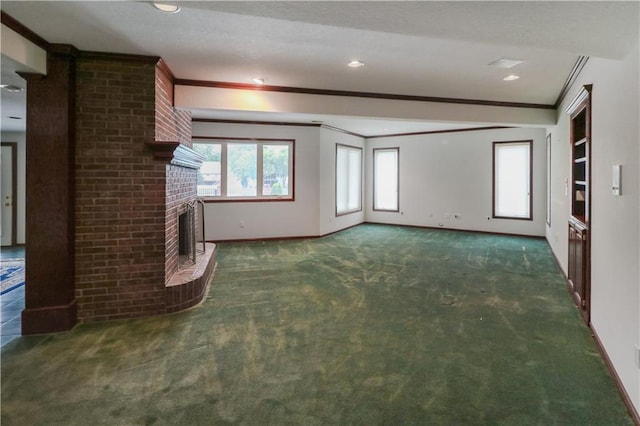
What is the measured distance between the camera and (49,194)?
126 inches

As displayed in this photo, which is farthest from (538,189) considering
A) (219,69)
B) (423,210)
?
(219,69)

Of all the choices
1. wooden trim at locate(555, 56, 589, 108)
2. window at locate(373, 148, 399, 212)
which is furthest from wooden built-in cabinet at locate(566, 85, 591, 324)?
window at locate(373, 148, 399, 212)

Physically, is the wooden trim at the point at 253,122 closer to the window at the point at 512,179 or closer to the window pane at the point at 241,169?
the window pane at the point at 241,169

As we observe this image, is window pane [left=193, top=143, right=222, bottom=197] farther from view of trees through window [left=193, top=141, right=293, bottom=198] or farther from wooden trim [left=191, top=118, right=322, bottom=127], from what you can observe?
wooden trim [left=191, top=118, right=322, bottom=127]

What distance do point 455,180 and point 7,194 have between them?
9.57m

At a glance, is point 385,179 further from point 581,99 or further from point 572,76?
point 581,99

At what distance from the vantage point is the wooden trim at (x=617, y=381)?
2.01 meters

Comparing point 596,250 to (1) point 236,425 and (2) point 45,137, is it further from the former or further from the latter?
(2) point 45,137

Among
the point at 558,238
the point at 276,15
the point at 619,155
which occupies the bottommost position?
the point at 558,238

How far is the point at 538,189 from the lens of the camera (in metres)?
7.73

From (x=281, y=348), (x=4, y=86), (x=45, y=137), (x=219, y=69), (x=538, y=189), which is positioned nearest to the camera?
(x=281, y=348)

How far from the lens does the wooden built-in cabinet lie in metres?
3.27

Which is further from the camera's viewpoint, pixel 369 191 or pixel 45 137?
pixel 369 191

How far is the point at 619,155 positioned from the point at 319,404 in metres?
2.51
